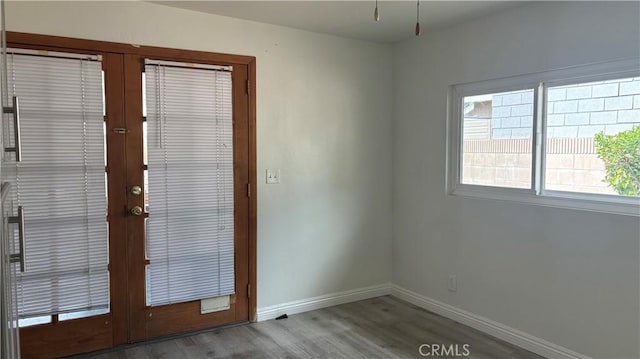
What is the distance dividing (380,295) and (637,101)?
2.65 meters

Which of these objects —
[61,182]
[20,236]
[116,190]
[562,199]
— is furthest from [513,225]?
[61,182]

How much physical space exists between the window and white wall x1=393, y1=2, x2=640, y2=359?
0.28ft

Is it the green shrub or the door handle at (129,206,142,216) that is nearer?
the green shrub

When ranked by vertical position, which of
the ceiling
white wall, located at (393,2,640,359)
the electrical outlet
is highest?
the ceiling

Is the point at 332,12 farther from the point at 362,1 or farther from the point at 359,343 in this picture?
the point at 359,343

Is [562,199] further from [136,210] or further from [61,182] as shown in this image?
[61,182]

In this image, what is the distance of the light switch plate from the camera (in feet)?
11.9

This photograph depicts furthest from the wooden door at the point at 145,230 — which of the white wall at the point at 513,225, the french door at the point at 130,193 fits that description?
the white wall at the point at 513,225

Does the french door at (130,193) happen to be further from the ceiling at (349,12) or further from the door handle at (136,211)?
the ceiling at (349,12)

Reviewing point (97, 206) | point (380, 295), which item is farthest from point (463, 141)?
point (97, 206)

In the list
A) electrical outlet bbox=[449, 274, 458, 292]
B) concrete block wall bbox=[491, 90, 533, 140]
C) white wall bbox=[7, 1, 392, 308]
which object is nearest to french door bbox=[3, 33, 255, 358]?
white wall bbox=[7, 1, 392, 308]

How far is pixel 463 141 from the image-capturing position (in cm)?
368

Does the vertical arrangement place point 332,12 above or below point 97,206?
above

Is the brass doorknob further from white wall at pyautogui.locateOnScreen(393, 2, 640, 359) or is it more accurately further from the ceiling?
white wall at pyautogui.locateOnScreen(393, 2, 640, 359)
